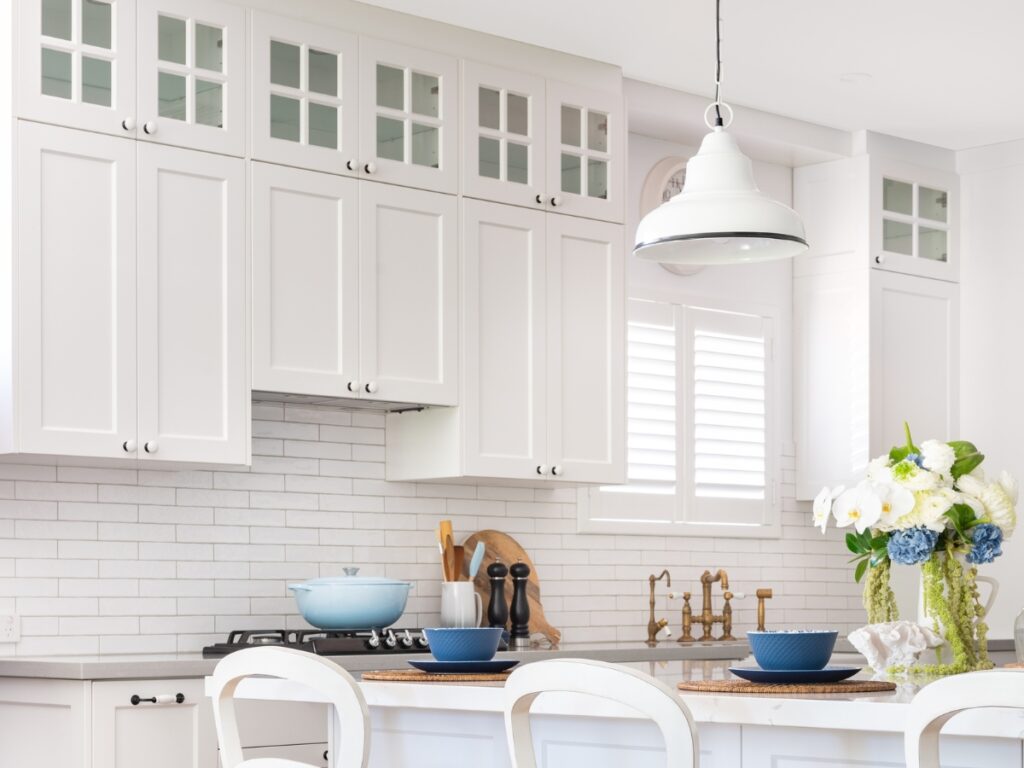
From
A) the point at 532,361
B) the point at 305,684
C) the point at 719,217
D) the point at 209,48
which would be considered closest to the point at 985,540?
the point at 719,217

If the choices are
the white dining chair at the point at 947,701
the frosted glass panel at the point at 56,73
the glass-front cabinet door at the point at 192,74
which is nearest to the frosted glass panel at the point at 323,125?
the glass-front cabinet door at the point at 192,74

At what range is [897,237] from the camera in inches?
250

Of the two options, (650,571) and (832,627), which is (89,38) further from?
(832,627)

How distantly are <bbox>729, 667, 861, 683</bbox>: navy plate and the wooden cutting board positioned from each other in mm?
2810

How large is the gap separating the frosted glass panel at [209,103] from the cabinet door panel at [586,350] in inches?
49.5

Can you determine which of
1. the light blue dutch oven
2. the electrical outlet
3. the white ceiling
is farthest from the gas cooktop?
the white ceiling

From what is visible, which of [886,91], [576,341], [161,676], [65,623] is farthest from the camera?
[886,91]

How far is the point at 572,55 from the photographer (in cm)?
531

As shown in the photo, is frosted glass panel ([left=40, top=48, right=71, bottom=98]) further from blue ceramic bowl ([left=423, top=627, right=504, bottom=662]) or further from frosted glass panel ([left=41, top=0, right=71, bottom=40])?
blue ceramic bowl ([left=423, top=627, right=504, bottom=662])

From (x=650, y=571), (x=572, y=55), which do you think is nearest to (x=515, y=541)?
(x=650, y=571)

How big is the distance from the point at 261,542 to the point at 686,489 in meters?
1.94

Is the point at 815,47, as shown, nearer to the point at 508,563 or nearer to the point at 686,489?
the point at 686,489

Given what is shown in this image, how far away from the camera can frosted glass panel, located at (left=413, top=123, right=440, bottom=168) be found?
192 inches

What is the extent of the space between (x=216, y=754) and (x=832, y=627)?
323 cm
